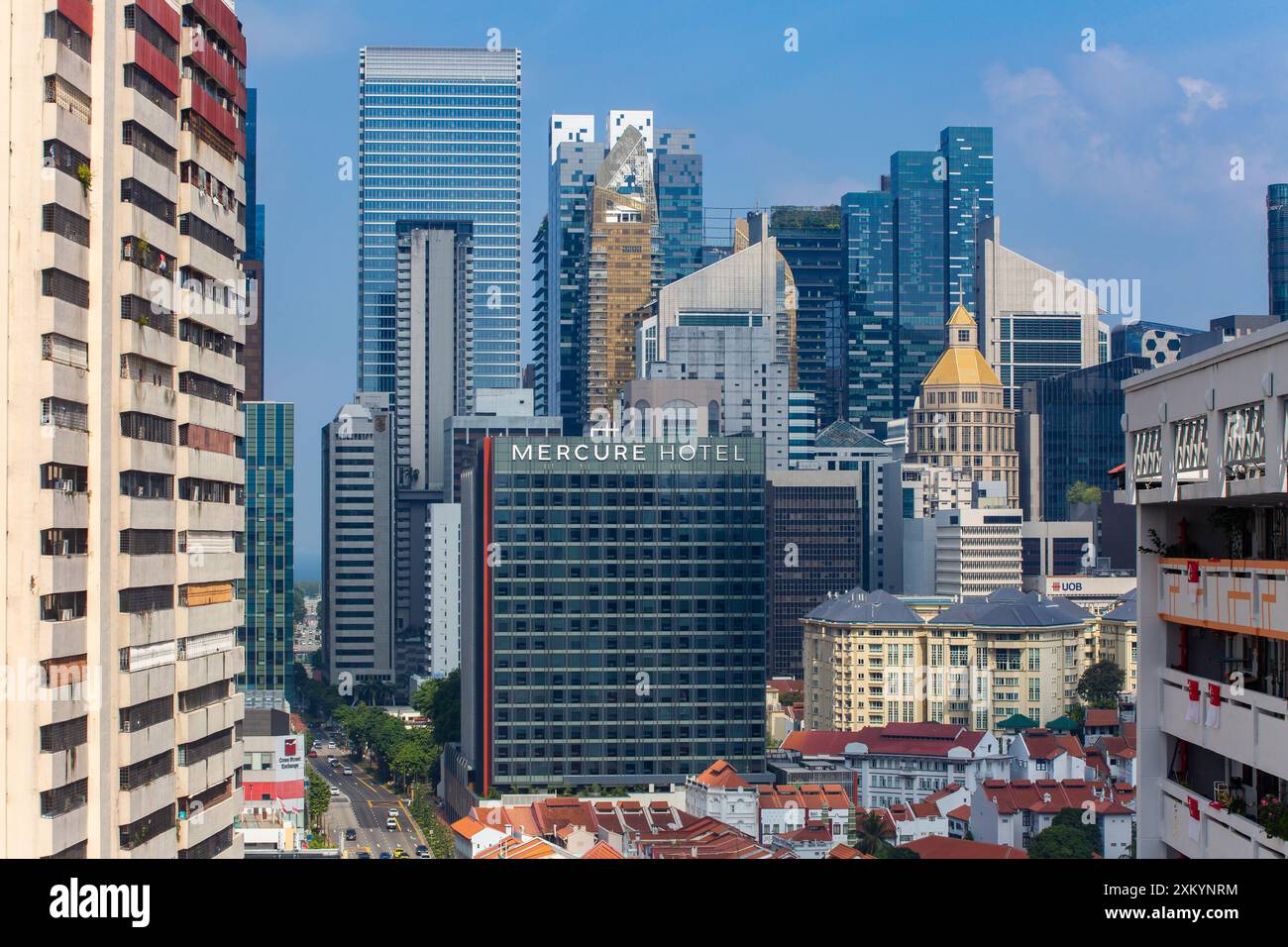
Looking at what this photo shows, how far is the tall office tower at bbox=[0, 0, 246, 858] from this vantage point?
14734 mm

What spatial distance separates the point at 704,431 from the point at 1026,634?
2618cm

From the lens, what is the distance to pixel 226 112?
2014 cm

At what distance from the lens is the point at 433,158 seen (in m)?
140

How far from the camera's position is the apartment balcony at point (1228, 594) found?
877 centimetres

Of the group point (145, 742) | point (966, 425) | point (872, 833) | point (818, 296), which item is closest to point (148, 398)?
point (145, 742)

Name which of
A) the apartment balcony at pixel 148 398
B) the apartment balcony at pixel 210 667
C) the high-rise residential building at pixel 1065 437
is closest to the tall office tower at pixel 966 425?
the high-rise residential building at pixel 1065 437

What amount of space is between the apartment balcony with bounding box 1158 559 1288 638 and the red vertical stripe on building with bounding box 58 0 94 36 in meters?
11.4

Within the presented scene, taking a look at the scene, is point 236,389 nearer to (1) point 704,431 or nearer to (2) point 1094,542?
(1) point 704,431

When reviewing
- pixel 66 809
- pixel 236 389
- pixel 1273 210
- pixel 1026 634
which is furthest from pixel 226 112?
pixel 1273 210

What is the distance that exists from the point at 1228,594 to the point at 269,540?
78.6m

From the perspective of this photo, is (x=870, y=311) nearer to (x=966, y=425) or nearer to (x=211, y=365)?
(x=966, y=425)

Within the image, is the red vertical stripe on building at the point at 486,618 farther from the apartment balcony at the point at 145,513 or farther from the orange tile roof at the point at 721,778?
the apartment balcony at the point at 145,513

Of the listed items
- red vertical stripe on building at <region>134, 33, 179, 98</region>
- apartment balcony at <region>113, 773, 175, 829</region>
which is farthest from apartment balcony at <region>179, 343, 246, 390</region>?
apartment balcony at <region>113, 773, 175, 829</region>

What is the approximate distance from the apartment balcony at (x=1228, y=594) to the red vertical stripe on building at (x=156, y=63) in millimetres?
11710
